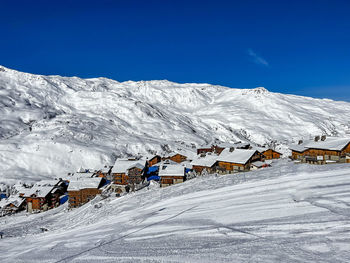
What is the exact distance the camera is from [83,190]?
188ft

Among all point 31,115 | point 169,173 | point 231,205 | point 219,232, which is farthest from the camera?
point 31,115

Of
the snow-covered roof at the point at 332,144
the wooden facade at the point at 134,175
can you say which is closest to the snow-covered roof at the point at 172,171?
the wooden facade at the point at 134,175

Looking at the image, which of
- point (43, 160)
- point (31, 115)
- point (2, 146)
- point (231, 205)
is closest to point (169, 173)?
point (231, 205)

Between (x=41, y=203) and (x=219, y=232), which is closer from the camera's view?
(x=219, y=232)

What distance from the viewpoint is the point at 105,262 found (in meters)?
9.70

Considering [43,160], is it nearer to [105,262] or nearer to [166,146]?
[166,146]

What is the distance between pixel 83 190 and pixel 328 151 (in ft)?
176

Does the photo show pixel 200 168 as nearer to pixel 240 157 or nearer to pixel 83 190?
pixel 240 157

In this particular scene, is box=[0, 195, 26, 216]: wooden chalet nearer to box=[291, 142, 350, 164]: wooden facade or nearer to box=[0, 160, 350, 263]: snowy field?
box=[0, 160, 350, 263]: snowy field

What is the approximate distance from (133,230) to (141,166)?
47727mm

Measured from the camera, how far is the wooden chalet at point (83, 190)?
56.3 metres

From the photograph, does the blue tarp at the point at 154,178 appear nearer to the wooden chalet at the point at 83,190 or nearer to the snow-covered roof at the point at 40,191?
the wooden chalet at the point at 83,190

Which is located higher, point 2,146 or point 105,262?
point 2,146

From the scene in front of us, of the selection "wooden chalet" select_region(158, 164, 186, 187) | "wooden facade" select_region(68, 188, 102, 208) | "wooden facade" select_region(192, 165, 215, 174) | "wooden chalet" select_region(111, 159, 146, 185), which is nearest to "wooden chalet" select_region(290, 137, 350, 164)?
"wooden facade" select_region(192, 165, 215, 174)
